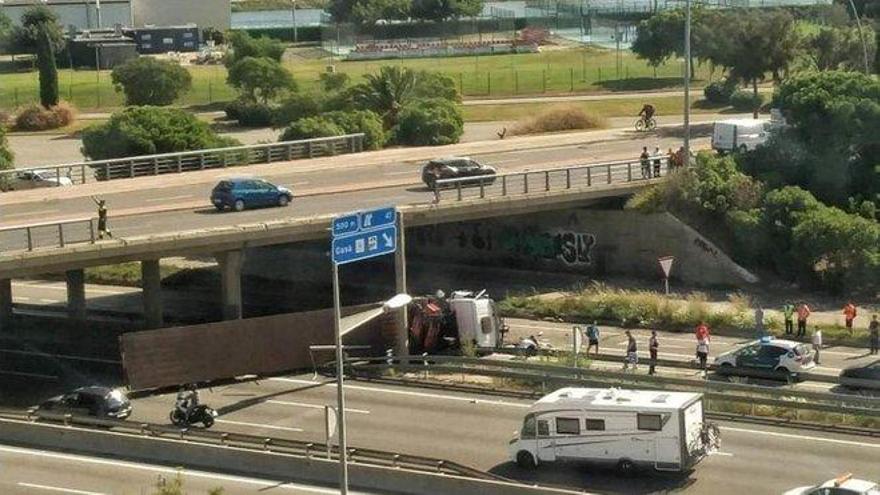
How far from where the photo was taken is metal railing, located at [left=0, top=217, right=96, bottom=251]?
1800 inches

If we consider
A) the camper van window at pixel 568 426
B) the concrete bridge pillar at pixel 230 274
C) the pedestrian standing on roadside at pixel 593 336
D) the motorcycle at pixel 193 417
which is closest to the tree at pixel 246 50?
the concrete bridge pillar at pixel 230 274

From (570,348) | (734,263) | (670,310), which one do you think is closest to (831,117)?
(734,263)

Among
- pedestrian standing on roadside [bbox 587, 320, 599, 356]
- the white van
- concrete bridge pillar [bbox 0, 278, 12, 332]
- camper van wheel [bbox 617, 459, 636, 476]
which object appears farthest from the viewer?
the white van

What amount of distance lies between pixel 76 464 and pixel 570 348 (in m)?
17.0

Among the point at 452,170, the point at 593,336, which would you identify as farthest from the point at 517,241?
the point at 593,336

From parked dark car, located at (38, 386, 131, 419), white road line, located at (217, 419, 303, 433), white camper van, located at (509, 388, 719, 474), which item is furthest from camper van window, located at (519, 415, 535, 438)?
parked dark car, located at (38, 386, 131, 419)

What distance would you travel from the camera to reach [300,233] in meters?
50.3

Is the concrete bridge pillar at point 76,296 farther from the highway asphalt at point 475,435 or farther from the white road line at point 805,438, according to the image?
the white road line at point 805,438

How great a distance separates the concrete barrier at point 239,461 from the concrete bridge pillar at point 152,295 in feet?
46.6

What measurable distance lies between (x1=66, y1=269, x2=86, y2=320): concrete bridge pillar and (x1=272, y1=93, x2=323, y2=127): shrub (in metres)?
29.2

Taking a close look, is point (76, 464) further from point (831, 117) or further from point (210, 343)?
point (831, 117)

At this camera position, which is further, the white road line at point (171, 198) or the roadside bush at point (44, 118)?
the roadside bush at point (44, 118)

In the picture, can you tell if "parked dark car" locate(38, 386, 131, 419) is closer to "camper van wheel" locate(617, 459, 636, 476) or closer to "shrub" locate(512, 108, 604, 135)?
"camper van wheel" locate(617, 459, 636, 476)

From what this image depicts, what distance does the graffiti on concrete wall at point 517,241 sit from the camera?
59.4 metres
